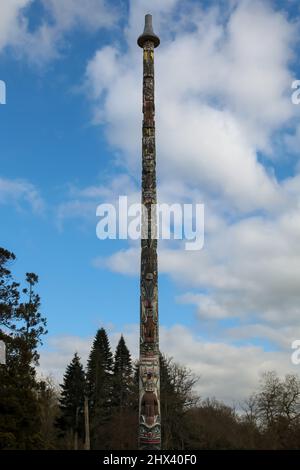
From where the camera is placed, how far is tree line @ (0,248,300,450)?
26.3 meters

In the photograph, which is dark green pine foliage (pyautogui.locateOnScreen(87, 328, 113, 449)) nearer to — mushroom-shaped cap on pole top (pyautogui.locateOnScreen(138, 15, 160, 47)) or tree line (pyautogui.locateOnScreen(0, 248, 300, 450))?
tree line (pyautogui.locateOnScreen(0, 248, 300, 450))

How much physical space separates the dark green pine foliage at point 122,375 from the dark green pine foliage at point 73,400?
4018 millimetres

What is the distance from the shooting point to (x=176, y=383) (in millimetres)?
43750

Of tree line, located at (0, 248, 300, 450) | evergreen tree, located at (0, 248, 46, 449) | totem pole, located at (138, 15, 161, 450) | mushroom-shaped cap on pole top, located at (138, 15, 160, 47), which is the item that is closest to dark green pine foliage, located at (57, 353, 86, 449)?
tree line, located at (0, 248, 300, 450)

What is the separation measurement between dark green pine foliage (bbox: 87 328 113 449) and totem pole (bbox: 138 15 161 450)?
32.5m

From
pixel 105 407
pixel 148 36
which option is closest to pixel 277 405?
pixel 105 407

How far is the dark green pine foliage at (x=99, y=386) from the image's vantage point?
163 ft

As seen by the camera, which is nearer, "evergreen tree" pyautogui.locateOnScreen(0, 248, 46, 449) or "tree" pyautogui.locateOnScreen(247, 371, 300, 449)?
"evergreen tree" pyautogui.locateOnScreen(0, 248, 46, 449)

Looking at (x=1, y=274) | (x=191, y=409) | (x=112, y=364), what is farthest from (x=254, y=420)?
(x=1, y=274)

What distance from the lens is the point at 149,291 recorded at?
59.6 feet

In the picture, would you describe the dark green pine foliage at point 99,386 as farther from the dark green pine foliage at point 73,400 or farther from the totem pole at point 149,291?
the totem pole at point 149,291

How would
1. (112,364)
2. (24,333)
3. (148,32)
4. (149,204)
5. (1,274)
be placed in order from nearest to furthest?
(149,204)
(148,32)
(1,274)
(24,333)
(112,364)
